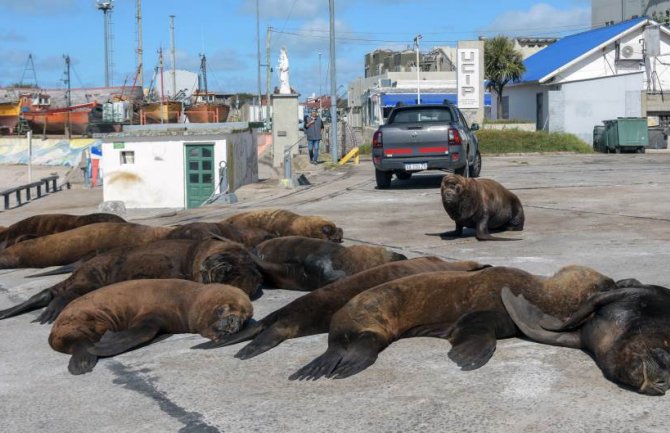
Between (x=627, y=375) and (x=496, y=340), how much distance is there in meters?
1.22

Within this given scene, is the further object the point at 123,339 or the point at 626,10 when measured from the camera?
the point at 626,10

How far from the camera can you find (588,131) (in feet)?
160

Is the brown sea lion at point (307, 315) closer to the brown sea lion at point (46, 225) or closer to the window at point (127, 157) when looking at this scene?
the brown sea lion at point (46, 225)

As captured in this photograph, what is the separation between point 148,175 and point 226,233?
65.4 ft

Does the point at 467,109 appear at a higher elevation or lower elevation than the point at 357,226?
higher

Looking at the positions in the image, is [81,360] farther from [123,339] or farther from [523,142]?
[523,142]

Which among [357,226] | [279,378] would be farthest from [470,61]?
[279,378]

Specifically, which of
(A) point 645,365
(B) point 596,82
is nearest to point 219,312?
(A) point 645,365

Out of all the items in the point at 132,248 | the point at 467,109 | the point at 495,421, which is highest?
the point at 467,109

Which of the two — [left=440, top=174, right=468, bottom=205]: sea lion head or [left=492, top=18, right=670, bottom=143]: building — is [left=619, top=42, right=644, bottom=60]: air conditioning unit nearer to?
[left=492, top=18, right=670, bottom=143]: building

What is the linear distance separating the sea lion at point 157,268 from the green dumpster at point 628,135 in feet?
108

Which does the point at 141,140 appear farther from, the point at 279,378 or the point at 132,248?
the point at 279,378

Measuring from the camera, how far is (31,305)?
887 centimetres

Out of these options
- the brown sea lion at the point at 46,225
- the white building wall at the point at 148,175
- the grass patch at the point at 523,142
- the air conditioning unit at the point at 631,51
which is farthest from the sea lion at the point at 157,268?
the air conditioning unit at the point at 631,51
